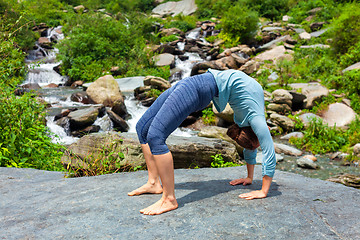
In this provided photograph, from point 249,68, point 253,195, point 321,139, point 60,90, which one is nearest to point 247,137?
point 253,195

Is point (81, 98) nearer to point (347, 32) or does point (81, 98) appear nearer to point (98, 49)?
point (98, 49)

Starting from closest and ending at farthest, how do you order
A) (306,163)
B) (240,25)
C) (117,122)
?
(306,163) < (117,122) < (240,25)

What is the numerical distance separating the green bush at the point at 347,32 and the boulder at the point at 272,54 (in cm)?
349

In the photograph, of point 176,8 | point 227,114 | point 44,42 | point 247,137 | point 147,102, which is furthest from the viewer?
point 176,8

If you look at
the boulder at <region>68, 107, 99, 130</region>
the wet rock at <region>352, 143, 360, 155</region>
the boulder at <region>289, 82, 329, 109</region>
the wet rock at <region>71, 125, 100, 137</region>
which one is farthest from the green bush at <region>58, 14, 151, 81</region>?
the wet rock at <region>352, 143, 360, 155</region>

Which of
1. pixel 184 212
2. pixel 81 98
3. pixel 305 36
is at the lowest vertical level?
pixel 305 36

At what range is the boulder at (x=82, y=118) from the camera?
882 centimetres

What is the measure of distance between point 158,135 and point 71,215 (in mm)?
1004

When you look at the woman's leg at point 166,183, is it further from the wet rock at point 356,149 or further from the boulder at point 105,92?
the boulder at point 105,92

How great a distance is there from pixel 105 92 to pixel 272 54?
12.0 meters

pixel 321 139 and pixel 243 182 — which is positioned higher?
pixel 243 182

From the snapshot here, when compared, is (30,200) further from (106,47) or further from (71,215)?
(106,47)

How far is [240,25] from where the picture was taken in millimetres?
21703

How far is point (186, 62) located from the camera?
64.2ft
